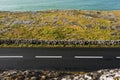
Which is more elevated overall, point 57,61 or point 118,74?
point 118,74

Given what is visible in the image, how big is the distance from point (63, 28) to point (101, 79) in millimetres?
34866

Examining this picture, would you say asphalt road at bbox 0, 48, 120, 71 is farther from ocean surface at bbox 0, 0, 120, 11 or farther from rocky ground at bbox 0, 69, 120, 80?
ocean surface at bbox 0, 0, 120, 11

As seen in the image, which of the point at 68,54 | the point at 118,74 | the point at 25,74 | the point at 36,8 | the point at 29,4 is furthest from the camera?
the point at 29,4

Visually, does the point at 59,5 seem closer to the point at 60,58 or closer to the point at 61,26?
the point at 61,26

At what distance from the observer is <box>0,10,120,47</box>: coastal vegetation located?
40625 mm

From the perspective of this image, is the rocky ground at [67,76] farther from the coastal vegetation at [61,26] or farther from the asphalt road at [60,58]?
the coastal vegetation at [61,26]

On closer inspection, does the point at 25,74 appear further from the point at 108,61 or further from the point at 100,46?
the point at 100,46

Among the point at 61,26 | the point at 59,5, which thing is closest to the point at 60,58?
the point at 61,26

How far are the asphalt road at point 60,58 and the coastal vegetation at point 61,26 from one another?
9.10ft

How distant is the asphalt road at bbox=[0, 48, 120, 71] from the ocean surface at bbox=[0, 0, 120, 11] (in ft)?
290

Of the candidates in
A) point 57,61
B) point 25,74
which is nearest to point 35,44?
point 57,61

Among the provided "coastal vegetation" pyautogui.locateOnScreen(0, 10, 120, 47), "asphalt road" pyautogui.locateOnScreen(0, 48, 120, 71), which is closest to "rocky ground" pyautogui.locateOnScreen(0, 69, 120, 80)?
"asphalt road" pyautogui.locateOnScreen(0, 48, 120, 71)

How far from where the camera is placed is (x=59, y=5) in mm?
129875

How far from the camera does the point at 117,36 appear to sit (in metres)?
39.8
